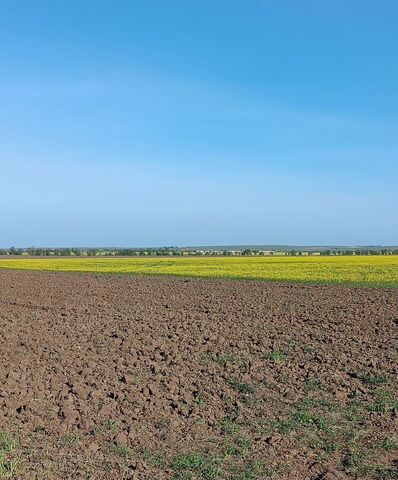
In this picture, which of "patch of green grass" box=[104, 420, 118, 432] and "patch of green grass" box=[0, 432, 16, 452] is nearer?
"patch of green grass" box=[0, 432, 16, 452]

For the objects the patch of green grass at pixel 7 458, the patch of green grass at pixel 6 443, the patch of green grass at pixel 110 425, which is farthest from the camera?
the patch of green grass at pixel 110 425

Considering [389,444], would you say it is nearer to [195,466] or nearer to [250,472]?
[250,472]

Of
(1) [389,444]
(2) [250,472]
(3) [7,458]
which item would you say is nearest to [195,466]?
(2) [250,472]

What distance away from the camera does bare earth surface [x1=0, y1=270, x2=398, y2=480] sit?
7133mm

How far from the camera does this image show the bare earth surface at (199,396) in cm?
713

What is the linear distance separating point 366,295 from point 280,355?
14.1 m

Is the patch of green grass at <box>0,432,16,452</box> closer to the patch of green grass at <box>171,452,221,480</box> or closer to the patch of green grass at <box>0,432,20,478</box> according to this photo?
the patch of green grass at <box>0,432,20,478</box>

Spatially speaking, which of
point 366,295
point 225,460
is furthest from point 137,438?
point 366,295

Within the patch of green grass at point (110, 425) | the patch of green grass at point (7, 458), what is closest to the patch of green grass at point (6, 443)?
the patch of green grass at point (7, 458)

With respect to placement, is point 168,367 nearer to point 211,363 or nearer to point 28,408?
point 211,363

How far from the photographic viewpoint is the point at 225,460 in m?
7.21

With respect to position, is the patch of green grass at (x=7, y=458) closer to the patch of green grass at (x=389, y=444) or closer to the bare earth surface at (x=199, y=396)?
the bare earth surface at (x=199, y=396)

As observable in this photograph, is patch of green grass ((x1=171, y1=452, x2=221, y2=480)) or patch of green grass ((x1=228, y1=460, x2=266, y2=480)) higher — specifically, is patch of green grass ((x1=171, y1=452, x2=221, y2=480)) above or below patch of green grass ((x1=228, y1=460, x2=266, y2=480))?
above

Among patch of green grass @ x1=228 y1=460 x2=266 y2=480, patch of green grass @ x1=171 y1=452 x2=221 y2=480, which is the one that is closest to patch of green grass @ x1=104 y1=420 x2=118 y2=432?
patch of green grass @ x1=171 y1=452 x2=221 y2=480
